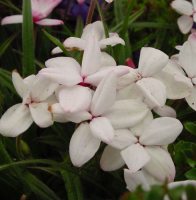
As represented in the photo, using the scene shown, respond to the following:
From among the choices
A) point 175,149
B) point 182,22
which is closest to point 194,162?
point 175,149

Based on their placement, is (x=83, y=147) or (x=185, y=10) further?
(x=185, y=10)

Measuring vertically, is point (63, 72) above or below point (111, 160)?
above

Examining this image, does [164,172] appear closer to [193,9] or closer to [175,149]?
[175,149]

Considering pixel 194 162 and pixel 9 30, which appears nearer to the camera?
pixel 194 162

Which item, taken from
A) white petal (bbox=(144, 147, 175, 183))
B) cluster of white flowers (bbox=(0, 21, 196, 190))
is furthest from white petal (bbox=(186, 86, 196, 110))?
white petal (bbox=(144, 147, 175, 183))

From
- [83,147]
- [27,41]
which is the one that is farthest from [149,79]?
[27,41]

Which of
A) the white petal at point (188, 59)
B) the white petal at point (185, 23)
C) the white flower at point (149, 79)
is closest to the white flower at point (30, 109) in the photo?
the white flower at point (149, 79)

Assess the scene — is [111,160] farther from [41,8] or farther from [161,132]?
[41,8]

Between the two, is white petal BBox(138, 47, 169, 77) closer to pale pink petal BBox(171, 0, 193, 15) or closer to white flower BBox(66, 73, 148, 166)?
white flower BBox(66, 73, 148, 166)
